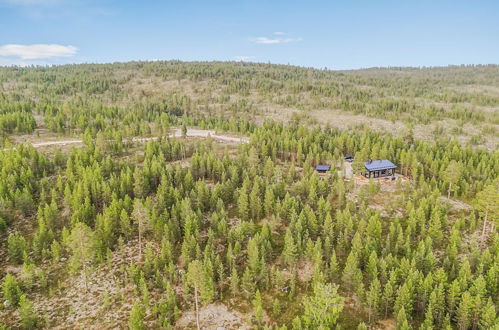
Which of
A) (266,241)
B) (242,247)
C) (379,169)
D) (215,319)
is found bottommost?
(215,319)

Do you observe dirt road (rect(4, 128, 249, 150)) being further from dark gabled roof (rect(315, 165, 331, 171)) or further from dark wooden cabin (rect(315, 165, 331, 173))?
dark wooden cabin (rect(315, 165, 331, 173))

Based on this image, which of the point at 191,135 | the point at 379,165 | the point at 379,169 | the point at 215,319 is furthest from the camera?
the point at 191,135

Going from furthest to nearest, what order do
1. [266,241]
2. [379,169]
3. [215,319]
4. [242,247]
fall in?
[379,169], [242,247], [266,241], [215,319]

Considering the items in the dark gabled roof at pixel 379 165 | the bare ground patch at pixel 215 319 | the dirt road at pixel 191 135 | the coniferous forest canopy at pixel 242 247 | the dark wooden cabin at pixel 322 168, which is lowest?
the bare ground patch at pixel 215 319

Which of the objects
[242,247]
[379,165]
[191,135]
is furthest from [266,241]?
[191,135]

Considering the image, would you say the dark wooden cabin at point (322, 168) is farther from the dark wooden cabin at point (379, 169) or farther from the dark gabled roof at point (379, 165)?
the dark gabled roof at point (379, 165)

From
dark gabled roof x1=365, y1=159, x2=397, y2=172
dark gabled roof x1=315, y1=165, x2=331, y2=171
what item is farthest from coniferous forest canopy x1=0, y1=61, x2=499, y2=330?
dark gabled roof x1=365, y1=159, x2=397, y2=172

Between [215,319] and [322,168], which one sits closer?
[215,319]

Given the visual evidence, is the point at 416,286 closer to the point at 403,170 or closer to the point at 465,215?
the point at 465,215

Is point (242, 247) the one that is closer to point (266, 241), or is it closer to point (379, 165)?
point (266, 241)

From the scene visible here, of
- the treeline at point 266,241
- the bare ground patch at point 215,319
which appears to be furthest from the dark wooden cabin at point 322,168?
the bare ground patch at point 215,319

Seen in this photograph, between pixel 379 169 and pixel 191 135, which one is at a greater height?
pixel 191 135
